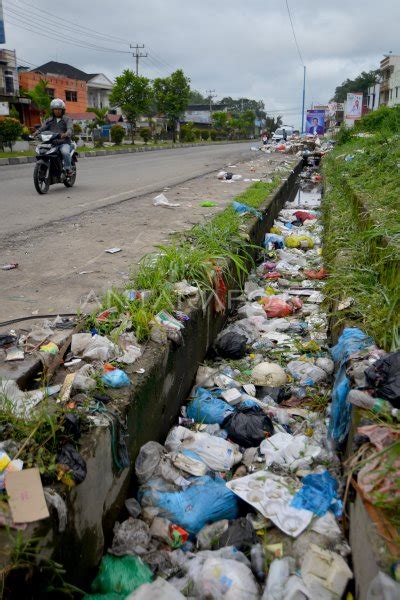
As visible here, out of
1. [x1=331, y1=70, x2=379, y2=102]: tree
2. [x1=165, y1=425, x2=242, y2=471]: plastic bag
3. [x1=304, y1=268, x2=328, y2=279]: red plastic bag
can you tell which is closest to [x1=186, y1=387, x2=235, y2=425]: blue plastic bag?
[x1=165, y1=425, x2=242, y2=471]: plastic bag

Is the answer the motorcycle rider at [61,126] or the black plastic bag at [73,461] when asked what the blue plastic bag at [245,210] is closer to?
the motorcycle rider at [61,126]

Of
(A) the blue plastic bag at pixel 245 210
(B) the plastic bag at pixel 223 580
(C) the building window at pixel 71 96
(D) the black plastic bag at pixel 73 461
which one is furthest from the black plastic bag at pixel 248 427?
(C) the building window at pixel 71 96

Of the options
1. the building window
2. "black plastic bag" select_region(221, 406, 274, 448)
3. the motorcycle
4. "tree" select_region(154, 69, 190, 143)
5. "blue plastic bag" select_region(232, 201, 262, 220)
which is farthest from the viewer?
the building window

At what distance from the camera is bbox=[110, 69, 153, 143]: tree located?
110ft

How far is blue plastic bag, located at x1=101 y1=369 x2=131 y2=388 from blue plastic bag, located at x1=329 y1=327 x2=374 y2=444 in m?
1.00

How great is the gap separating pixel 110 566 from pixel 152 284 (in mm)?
1813

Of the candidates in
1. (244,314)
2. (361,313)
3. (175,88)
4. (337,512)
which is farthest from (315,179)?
(175,88)

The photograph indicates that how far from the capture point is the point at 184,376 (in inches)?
122

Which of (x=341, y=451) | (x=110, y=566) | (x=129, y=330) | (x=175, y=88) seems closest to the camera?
(x=110, y=566)

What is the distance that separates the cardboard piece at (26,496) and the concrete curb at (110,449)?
37 millimetres

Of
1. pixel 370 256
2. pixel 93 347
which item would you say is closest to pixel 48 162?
pixel 370 256

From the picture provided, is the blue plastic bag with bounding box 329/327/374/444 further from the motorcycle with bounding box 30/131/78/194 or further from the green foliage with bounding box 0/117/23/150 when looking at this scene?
the green foliage with bounding box 0/117/23/150

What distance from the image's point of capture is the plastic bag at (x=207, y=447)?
98.7 inches

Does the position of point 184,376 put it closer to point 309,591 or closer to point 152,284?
point 152,284
